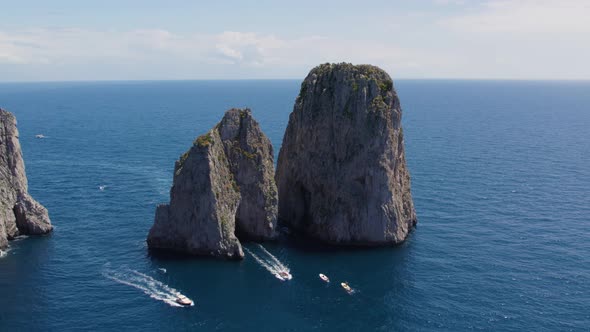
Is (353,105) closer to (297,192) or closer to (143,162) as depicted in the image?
(297,192)

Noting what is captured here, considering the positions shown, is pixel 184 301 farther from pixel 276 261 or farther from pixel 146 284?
pixel 276 261

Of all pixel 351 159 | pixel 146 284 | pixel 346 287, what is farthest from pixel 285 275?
pixel 351 159

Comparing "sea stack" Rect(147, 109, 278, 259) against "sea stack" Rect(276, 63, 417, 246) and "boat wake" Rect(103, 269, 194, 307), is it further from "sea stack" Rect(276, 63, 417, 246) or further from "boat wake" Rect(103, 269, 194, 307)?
"boat wake" Rect(103, 269, 194, 307)

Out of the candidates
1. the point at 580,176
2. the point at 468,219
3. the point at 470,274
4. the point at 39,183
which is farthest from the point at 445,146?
the point at 39,183

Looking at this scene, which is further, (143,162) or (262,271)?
(143,162)

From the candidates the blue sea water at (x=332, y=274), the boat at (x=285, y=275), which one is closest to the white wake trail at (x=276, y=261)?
the blue sea water at (x=332, y=274)

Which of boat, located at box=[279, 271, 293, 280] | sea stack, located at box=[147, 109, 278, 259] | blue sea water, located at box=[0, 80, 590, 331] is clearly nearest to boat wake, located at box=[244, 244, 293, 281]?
boat, located at box=[279, 271, 293, 280]
